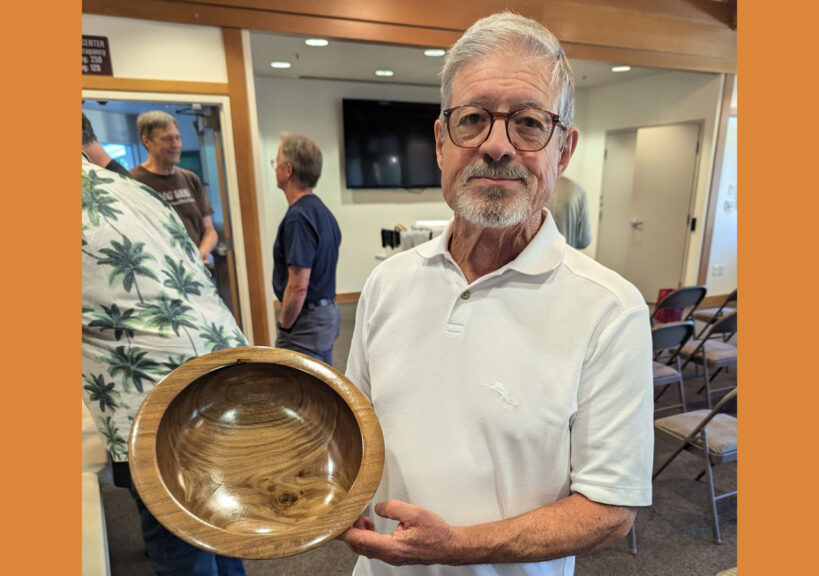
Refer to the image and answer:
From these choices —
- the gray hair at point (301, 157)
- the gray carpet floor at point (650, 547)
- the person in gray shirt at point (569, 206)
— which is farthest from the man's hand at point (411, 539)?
the person in gray shirt at point (569, 206)

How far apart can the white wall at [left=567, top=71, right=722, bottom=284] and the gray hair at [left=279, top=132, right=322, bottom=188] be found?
4707 millimetres

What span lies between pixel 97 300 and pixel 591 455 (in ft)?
3.65

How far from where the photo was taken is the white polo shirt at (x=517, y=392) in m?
0.70

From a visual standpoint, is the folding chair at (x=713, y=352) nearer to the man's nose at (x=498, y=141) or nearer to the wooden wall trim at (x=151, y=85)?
the man's nose at (x=498, y=141)

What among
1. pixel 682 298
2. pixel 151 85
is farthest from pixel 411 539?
pixel 682 298

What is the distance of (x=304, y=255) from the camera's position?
2.14 meters

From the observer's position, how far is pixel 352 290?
20.4 ft

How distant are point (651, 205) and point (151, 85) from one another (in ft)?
18.5

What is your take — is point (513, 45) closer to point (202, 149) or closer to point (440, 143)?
point (440, 143)

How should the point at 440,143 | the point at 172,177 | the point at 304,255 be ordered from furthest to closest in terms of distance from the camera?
the point at 172,177 < the point at 304,255 < the point at 440,143

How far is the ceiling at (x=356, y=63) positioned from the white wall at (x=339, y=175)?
13cm

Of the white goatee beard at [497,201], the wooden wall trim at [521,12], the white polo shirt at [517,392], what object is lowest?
the white polo shirt at [517,392]

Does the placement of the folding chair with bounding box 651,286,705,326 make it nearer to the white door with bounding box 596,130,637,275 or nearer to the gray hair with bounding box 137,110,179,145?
the white door with bounding box 596,130,637,275

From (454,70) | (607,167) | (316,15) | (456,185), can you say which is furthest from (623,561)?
(607,167)
